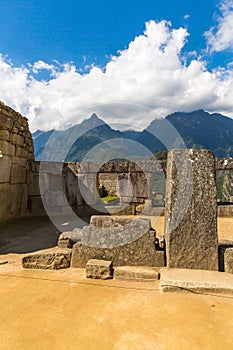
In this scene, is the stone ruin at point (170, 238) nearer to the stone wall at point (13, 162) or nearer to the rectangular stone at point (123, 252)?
the rectangular stone at point (123, 252)

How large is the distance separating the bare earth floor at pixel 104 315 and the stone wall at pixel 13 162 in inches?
168

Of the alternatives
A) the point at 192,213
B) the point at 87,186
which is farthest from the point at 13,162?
the point at 192,213

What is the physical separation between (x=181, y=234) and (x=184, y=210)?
15.3 inches

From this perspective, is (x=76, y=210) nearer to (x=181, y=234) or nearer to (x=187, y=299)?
(x=181, y=234)

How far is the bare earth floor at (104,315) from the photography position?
2.13 metres

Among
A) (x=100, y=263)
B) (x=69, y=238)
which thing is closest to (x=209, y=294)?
Answer: (x=100, y=263)

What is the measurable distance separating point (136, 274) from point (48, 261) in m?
1.61

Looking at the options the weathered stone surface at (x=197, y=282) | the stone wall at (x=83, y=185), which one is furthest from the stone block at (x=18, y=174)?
the weathered stone surface at (x=197, y=282)

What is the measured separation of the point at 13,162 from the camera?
805 cm

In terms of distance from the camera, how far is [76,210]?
33.0 feet

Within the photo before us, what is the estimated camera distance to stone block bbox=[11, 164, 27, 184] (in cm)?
802

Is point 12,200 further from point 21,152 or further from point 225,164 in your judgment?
point 225,164

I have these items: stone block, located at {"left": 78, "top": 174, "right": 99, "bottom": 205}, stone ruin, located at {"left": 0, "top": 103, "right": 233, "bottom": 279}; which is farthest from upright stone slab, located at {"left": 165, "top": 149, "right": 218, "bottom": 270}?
A: stone block, located at {"left": 78, "top": 174, "right": 99, "bottom": 205}

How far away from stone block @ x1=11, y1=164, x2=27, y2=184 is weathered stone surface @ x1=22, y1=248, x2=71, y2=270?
14.9ft
